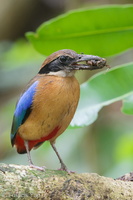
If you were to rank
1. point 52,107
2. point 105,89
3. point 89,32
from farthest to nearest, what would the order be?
point 89,32
point 105,89
point 52,107

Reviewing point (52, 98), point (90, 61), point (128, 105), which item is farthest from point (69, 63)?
point (128, 105)

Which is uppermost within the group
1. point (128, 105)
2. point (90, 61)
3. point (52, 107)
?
point (90, 61)

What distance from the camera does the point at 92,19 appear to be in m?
5.24

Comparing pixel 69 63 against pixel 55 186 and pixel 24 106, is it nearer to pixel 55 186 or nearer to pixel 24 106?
pixel 24 106

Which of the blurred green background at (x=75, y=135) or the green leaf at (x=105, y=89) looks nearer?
the green leaf at (x=105, y=89)

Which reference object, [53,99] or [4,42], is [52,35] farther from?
[4,42]

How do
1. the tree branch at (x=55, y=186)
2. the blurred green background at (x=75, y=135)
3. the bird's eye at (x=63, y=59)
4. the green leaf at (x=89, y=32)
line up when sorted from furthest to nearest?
the blurred green background at (x=75, y=135) → the green leaf at (x=89, y=32) → the bird's eye at (x=63, y=59) → the tree branch at (x=55, y=186)

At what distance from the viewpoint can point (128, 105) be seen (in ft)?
15.1

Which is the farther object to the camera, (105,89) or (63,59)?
(105,89)

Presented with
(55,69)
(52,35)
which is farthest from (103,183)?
(52,35)

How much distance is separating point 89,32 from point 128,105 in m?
1.10

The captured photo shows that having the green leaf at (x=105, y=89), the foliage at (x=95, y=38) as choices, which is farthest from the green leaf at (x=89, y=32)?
the green leaf at (x=105, y=89)

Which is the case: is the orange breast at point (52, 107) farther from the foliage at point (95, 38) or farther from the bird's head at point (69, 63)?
the foliage at point (95, 38)

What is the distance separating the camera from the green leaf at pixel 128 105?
14.8 feet
